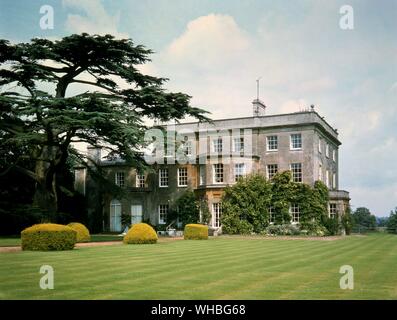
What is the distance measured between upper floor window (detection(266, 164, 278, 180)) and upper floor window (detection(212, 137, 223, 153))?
3926 mm

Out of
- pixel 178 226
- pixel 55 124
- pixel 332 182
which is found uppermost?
pixel 55 124

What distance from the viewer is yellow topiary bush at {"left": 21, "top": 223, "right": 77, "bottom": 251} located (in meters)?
17.2

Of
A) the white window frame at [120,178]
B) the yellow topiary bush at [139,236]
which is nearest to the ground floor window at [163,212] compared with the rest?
the white window frame at [120,178]

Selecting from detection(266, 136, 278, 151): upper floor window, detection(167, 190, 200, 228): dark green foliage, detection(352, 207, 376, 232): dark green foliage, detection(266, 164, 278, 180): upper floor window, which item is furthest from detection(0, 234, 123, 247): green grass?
detection(352, 207, 376, 232): dark green foliage

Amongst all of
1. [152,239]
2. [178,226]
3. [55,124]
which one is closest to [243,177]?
[178,226]

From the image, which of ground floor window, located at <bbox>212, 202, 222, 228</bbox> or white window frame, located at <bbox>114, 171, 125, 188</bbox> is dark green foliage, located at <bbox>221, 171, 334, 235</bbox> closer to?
ground floor window, located at <bbox>212, 202, 222, 228</bbox>

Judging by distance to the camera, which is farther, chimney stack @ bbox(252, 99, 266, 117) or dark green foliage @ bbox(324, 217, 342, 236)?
chimney stack @ bbox(252, 99, 266, 117)

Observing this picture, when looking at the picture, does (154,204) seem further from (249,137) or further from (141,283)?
(141,283)

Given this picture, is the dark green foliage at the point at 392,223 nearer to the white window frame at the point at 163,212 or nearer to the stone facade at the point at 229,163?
the stone facade at the point at 229,163

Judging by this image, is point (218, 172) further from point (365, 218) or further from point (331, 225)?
point (365, 218)

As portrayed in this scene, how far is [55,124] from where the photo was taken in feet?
71.6

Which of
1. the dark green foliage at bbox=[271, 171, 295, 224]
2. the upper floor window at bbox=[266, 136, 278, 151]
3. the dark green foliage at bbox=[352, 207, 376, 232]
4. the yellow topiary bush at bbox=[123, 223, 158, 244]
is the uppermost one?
the upper floor window at bbox=[266, 136, 278, 151]

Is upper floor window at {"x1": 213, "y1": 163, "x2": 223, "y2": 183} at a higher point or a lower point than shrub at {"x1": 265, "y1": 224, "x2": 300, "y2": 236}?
higher
